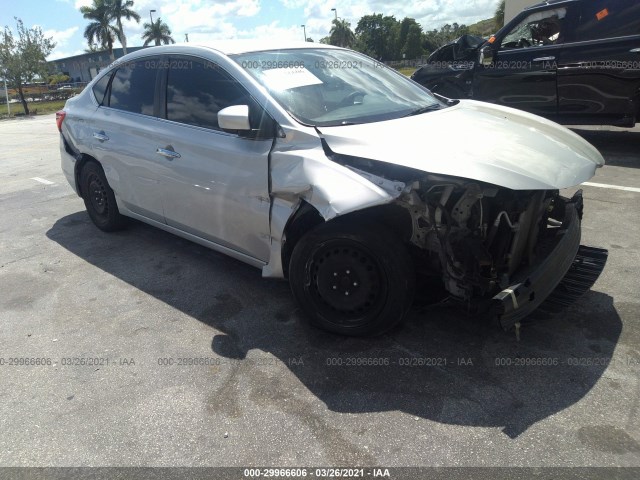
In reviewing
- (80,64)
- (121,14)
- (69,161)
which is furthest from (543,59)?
(80,64)

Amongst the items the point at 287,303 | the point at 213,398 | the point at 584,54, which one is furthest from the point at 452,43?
the point at 213,398

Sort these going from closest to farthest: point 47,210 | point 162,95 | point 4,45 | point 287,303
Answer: point 287,303
point 162,95
point 47,210
point 4,45

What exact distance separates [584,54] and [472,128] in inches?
185

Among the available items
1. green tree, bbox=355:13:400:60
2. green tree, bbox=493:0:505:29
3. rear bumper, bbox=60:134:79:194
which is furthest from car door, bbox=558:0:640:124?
green tree, bbox=355:13:400:60

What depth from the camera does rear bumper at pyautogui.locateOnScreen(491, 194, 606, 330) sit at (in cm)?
250

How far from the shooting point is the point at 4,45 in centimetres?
2911

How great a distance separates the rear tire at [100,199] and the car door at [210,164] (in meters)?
1.11

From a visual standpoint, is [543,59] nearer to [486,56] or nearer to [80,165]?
[486,56]

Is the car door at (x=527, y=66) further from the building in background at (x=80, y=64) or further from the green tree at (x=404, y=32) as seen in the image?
the green tree at (x=404, y=32)

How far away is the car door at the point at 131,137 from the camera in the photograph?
398cm

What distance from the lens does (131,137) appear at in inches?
161

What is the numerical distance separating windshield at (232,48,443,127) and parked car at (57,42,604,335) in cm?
2

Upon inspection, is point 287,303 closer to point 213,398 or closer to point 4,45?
point 213,398

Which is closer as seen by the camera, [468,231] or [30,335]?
[468,231]
